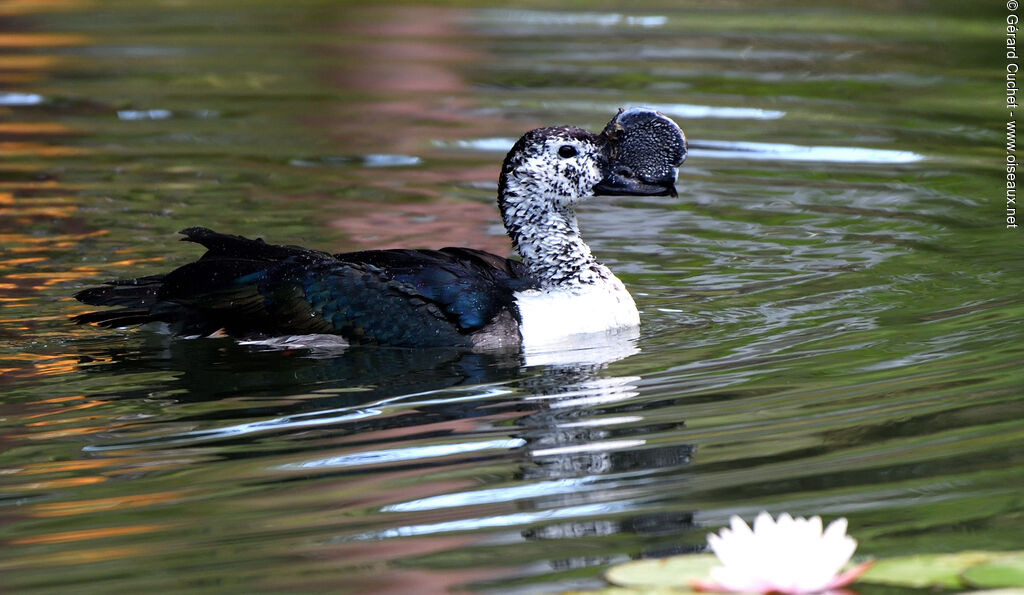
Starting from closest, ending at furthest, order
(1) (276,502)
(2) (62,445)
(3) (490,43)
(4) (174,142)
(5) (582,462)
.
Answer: (1) (276,502), (5) (582,462), (2) (62,445), (4) (174,142), (3) (490,43)

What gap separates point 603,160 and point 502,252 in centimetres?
223

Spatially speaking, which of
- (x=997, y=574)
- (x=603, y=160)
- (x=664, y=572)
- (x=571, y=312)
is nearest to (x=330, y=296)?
(x=571, y=312)

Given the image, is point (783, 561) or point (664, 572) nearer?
point (783, 561)

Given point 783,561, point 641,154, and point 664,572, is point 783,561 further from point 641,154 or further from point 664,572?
point 641,154

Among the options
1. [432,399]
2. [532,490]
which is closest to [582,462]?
[532,490]

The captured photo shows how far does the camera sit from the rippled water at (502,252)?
5062 mm

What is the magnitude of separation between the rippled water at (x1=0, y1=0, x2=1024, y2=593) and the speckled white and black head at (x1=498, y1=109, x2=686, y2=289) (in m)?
0.53

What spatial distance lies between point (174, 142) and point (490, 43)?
4.07 meters

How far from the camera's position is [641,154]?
25.2 feet

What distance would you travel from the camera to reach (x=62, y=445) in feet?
20.4

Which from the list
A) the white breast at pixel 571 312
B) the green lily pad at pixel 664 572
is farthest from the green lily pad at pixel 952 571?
the white breast at pixel 571 312

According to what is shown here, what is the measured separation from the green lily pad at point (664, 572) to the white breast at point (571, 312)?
355 cm

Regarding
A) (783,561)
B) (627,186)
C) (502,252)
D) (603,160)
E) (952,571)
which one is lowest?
(952,571)

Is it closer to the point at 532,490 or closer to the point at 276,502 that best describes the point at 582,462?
the point at 532,490
